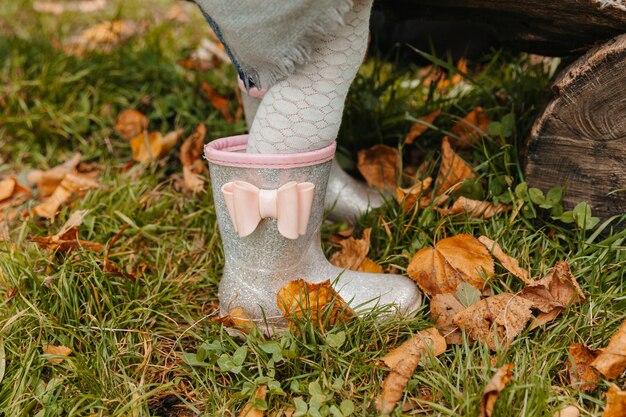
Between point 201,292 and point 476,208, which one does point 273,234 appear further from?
point 476,208

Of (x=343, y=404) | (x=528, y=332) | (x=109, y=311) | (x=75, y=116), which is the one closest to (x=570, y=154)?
(x=528, y=332)

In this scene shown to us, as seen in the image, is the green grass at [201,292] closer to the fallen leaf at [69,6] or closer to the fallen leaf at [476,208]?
the fallen leaf at [476,208]

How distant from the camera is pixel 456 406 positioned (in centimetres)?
101

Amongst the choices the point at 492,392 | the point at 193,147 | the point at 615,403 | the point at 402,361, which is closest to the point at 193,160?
the point at 193,147

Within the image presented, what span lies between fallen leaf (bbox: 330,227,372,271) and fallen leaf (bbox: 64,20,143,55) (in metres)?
1.29

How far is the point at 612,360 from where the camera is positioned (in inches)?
41.4

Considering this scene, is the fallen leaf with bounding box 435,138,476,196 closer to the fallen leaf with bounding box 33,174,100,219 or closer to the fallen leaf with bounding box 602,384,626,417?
the fallen leaf with bounding box 602,384,626,417

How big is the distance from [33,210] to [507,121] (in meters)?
1.23

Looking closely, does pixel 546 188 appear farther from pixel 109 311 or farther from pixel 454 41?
pixel 109 311

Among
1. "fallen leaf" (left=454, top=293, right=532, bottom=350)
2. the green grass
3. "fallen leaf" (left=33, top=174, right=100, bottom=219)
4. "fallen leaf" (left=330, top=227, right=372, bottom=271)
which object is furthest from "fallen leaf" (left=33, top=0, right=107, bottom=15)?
"fallen leaf" (left=454, top=293, right=532, bottom=350)

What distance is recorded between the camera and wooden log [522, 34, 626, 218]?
4.02ft

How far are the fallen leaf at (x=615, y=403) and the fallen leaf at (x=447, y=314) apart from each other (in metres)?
0.27

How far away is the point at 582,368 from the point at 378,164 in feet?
2.59

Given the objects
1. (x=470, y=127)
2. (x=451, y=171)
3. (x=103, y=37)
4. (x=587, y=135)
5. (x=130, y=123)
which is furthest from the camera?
(x=103, y=37)
